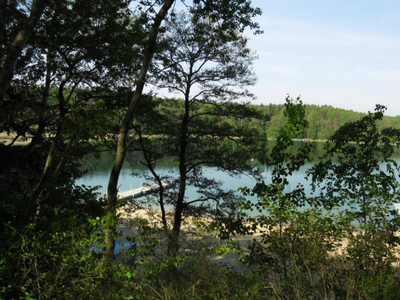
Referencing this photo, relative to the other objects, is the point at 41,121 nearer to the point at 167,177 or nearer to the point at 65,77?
the point at 65,77

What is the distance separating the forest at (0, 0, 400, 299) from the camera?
11.8 feet

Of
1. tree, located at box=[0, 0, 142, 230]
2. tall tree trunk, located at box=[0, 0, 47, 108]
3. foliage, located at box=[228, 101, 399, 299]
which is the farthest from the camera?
tree, located at box=[0, 0, 142, 230]

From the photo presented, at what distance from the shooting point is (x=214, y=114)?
11375mm

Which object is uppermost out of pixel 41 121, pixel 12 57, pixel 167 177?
pixel 12 57

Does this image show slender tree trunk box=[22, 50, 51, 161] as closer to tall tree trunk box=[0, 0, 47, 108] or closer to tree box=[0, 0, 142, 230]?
tree box=[0, 0, 142, 230]

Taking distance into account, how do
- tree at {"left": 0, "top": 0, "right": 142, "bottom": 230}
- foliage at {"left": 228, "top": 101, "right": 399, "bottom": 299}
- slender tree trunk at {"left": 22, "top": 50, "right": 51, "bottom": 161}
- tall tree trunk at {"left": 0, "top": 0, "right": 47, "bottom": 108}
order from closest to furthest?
foliage at {"left": 228, "top": 101, "right": 399, "bottom": 299} < tall tree trunk at {"left": 0, "top": 0, "right": 47, "bottom": 108} < tree at {"left": 0, "top": 0, "right": 142, "bottom": 230} < slender tree trunk at {"left": 22, "top": 50, "right": 51, "bottom": 161}

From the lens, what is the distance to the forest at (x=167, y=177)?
3.60 metres

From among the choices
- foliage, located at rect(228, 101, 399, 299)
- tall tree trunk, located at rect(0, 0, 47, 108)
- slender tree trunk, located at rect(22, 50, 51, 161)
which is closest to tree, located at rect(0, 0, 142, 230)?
slender tree trunk, located at rect(22, 50, 51, 161)

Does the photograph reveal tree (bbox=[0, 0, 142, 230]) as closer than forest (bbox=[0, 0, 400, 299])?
No

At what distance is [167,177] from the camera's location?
1180cm

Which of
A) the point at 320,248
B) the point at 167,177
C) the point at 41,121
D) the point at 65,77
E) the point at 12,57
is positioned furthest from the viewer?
the point at 167,177

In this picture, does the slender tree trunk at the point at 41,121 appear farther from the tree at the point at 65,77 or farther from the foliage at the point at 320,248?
the foliage at the point at 320,248

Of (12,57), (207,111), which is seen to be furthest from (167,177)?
(12,57)

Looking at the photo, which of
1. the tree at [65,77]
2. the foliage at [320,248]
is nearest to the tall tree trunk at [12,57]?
the tree at [65,77]
